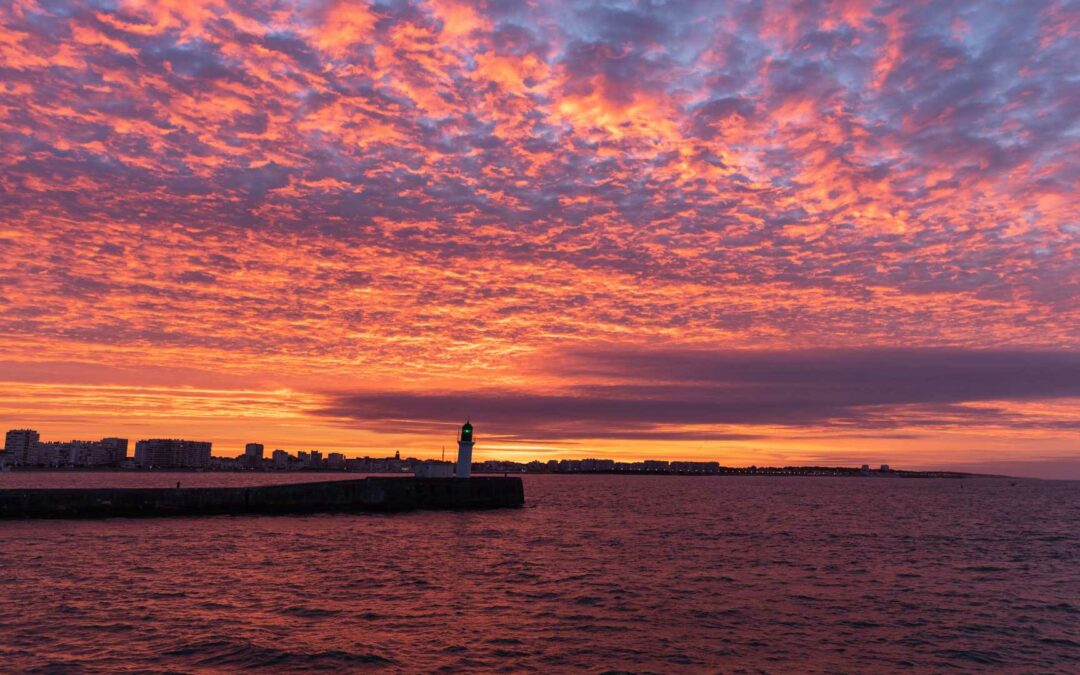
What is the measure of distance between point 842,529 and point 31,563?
5835cm

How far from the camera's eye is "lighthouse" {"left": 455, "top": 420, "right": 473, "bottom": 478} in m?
77.8

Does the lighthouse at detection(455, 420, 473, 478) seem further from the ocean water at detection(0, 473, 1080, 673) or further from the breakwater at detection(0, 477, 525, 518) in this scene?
the ocean water at detection(0, 473, 1080, 673)

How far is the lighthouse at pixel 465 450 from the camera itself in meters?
77.8

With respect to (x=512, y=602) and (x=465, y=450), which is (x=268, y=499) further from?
(x=512, y=602)

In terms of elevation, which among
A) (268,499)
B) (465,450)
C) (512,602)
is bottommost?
(512,602)

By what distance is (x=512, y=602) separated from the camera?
1083 inches

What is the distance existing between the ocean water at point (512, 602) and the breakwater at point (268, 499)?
3.90 metres

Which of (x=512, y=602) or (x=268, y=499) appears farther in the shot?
(x=268, y=499)

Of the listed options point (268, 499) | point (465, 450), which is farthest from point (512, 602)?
point (465, 450)

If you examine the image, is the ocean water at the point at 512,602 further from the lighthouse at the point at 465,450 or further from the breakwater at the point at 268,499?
the lighthouse at the point at 465,450

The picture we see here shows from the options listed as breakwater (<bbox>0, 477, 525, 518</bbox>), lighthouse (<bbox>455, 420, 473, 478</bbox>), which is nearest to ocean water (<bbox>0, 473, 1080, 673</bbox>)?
breakwater (<bbox>0, 477, 525, 518</bbox>)

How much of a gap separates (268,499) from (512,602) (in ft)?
132

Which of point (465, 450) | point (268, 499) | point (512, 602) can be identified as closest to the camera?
point (512, 602)

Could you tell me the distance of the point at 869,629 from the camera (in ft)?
79.3
